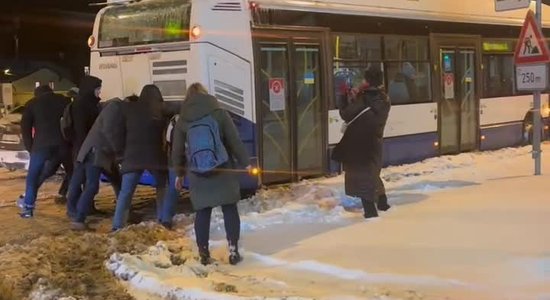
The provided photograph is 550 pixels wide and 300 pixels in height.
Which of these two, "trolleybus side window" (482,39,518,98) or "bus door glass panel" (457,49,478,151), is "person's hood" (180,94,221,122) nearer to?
"bus door glass panel" (457,49,478,151)

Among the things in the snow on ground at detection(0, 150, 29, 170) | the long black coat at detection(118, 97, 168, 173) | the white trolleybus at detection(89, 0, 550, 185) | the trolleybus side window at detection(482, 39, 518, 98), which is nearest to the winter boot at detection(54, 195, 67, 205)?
the white trolleybus at detection(89, 0, 550, 185)

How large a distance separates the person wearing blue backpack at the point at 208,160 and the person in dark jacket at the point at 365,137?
6.59ft

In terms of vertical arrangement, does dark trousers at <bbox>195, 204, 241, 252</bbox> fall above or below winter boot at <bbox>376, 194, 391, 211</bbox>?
above

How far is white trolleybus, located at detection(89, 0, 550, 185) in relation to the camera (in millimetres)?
9867

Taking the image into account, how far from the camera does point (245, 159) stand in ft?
23.0

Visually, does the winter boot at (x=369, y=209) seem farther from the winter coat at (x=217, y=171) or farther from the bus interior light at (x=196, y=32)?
the bus interior light at (x=196, y=32)

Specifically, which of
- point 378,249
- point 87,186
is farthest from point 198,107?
point 87,186

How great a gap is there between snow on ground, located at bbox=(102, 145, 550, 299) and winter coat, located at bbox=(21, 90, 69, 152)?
2.05 metres

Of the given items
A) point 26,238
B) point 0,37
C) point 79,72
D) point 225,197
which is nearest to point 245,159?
point 225,197

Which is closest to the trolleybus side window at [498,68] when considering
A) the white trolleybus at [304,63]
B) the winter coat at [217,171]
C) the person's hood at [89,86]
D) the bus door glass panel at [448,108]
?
the white trolleybus at [304,63]

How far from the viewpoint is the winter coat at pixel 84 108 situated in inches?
387

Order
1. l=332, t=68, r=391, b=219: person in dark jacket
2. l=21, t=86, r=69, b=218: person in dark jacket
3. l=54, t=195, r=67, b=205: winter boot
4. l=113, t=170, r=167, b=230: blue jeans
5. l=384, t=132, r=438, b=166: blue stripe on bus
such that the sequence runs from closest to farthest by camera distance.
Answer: l=332, t=68, r=391, b=219: person in dark jacket → l=113, t=170, r=167, b=230: blue jeans → l=21, t=86, r=69, b=218: person in dark jacket → l=54, t=195, r=67, b=205: winter boot → l=384, t=132, r=438, b=166: blue stripe on bus

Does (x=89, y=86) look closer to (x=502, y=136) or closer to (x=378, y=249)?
(x=378, y=249)

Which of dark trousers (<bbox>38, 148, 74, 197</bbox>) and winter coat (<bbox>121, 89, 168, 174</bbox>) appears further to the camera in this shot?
dark trousers (<bbox>38, 148, 74, 197</bbox>)
